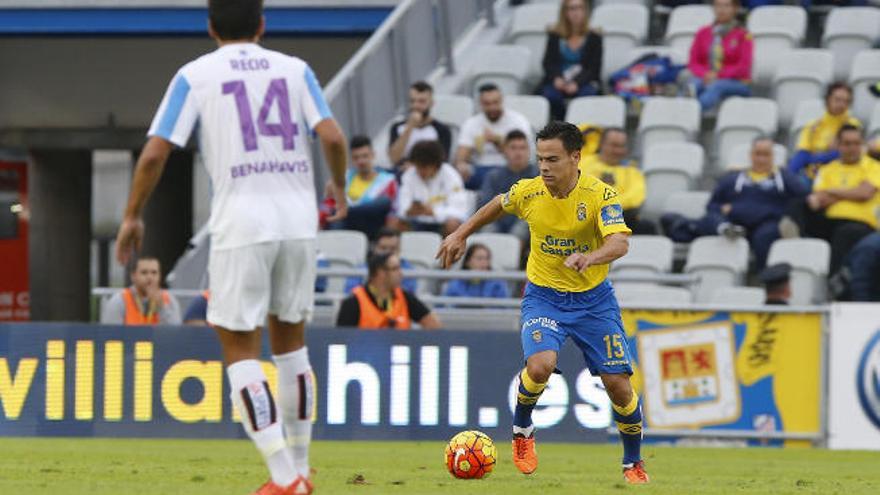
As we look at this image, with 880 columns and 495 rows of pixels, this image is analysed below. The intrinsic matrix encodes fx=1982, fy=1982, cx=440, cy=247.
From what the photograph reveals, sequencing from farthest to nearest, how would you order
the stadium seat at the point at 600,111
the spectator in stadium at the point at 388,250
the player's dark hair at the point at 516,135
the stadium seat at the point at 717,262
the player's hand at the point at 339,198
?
the stadium seat at the point at 600,111, the player's dark hair at the point at 516,135, the stadium seat at the point at 717,262, the spectator in stadium at the point at 388,250, the player's hand at the point at 339,198

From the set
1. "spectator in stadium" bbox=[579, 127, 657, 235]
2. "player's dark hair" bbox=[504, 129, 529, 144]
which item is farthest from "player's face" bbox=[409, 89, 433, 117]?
"spectator in stadium" bbox=[579, 127, 657, 235]

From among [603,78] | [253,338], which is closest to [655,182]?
[603,78]

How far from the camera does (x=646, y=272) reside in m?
16.5

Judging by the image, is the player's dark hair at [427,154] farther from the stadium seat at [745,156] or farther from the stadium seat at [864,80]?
the stadium seat at [864,80]

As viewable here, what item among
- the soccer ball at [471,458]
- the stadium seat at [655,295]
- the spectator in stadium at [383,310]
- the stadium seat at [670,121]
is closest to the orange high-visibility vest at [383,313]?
the spectator in stadium at [383,310]

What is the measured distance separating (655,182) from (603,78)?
2386 millimetres

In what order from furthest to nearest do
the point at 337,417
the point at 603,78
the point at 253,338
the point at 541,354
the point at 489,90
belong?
the point at 603,78, the point at 489,90, the point at 337,417, the point at 541,354, the point at 253,338

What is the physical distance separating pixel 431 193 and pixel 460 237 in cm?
728

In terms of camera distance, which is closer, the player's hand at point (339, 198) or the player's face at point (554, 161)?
the player's hand at point (339, 198)

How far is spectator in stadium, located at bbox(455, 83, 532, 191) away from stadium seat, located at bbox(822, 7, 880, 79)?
12.5 ft

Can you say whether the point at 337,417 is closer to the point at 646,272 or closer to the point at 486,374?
the point at 486,374

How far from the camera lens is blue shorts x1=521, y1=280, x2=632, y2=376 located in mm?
10258

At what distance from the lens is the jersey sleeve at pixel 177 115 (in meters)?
7.75

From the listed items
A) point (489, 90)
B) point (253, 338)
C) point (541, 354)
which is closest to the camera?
point (253, 338)
